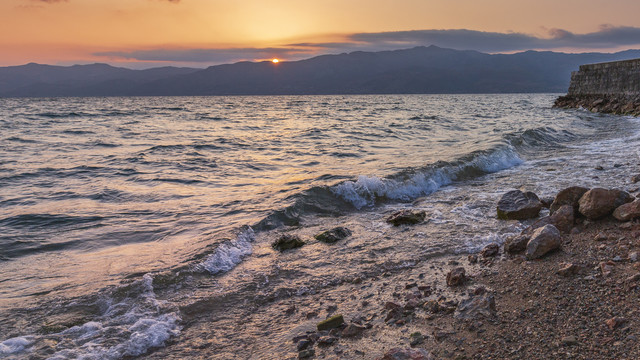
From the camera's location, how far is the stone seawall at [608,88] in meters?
35.8

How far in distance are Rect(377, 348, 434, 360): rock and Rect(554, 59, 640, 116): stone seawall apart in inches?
1383

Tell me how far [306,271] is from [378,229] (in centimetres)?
229

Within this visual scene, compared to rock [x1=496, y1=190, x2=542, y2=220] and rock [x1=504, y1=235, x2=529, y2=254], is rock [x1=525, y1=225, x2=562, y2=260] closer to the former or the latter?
rock [x1=504, y1=235, x2=529, y2=254]

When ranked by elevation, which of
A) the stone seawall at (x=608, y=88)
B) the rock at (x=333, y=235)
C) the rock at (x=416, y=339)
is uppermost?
the stone seawall at (x=608, y=88)

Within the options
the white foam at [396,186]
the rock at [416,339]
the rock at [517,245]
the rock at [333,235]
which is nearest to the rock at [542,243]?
the rock at [517,245]

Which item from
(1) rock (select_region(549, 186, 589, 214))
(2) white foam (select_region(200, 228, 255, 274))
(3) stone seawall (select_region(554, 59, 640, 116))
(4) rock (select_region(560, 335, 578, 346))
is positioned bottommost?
(2) white foam (select_region(200, 228, 255, 274))

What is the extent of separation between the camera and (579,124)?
89.8ft

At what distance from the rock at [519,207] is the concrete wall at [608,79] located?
36.9 m

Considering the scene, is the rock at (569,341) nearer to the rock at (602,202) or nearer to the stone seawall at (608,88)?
the rock at (602,202)

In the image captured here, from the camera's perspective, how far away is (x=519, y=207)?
25.2 feet

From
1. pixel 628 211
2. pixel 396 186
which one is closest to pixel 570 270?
pixel 628 211

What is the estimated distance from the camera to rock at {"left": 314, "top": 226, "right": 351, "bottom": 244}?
7.40 metres

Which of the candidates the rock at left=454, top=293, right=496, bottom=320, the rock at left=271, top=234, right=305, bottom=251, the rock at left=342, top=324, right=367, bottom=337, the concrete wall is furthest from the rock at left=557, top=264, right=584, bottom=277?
the concrete wall

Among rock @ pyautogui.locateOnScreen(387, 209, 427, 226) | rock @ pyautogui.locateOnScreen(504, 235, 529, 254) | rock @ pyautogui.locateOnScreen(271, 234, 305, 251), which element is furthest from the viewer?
rock @ pyautogui.locateOnScreen(387, 209, 427, 226)
